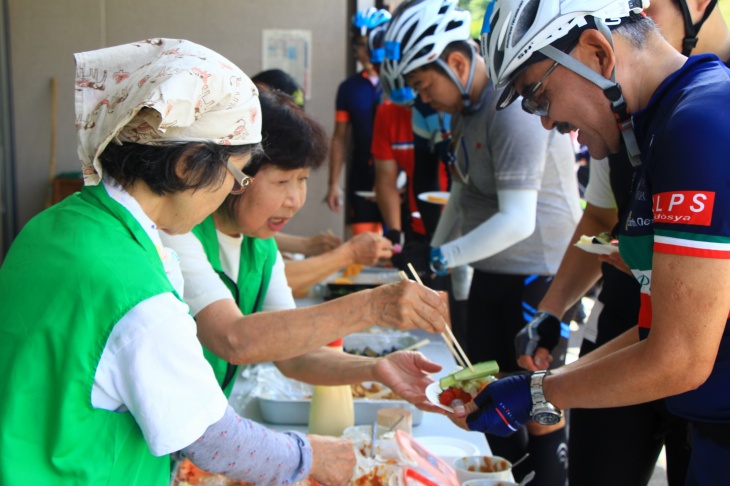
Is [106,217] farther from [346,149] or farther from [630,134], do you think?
[346,149]

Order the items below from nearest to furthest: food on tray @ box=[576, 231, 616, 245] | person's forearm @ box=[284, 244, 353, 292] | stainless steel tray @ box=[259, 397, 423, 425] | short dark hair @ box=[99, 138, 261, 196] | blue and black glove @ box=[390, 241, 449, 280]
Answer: short dark hair @ box=[99, 138, 261, 196] < food on tray @ box=[576, 231, 616, 245] < stainless steel tray @ box=[259, 397, 423, 425] < blue and black glove @ box=[390, 241, 449, 280] < person's forearm @ box=[284, 244, 353, 292]

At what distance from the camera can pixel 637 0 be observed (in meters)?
1.42

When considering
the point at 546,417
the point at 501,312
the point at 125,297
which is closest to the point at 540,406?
the point at 546,417

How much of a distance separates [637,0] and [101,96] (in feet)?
3.64

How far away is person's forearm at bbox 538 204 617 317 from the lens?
7.68 ft

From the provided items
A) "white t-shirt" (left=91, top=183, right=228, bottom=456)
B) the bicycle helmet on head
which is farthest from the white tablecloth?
the bicycle helmet on head

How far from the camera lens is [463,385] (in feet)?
6.06

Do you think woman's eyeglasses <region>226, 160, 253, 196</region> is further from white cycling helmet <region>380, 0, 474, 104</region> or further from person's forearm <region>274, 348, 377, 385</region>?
white cycling helmet <region>380, 0, 474, 104</region>

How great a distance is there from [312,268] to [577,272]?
126 centimetres

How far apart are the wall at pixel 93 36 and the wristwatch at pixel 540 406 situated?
530 cm

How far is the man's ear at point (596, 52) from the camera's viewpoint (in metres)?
1.38

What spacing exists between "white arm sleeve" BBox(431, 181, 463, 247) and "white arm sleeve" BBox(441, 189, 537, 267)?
1.58ft

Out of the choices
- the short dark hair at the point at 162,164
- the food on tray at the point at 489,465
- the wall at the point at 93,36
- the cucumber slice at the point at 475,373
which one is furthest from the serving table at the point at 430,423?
the wall at the point at 93,36

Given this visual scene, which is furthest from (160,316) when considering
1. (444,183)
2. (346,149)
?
(346,149)
